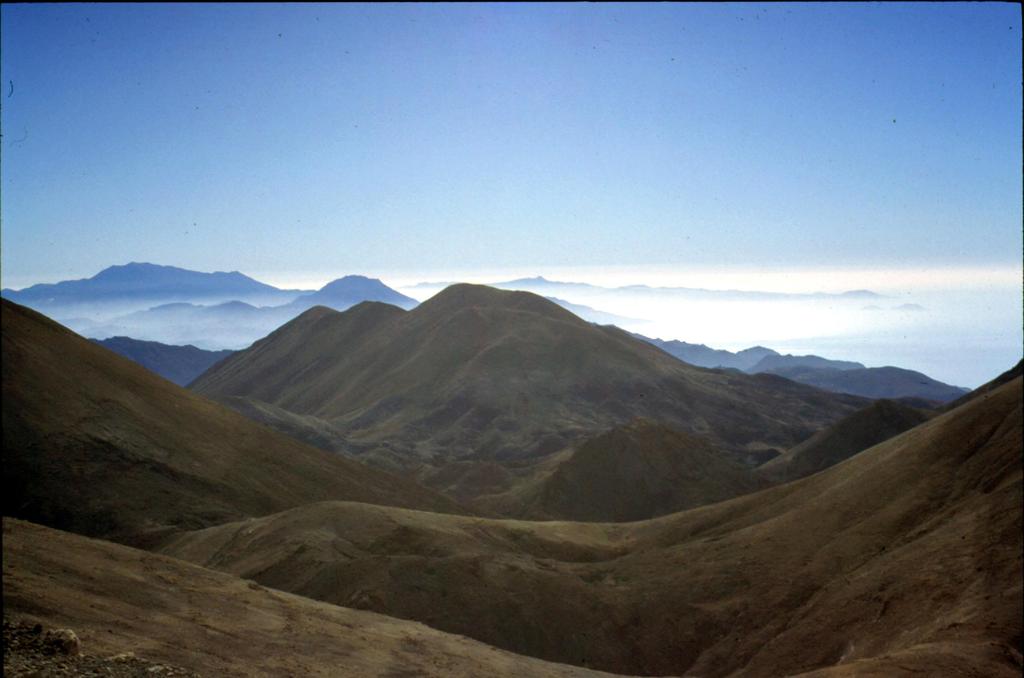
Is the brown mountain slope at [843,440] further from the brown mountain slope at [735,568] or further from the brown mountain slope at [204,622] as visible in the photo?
the brown mountain slope at [204,622]

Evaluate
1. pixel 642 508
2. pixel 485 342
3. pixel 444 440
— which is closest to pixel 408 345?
pixel 485 342

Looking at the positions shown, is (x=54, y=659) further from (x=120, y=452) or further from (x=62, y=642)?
(x=120, y=452)

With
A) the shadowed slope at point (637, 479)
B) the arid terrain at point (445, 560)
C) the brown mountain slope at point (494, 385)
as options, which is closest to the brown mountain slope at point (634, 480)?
the shadowed slope at point (637, 479)

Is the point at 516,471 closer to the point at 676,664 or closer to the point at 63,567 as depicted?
the point at 676,664

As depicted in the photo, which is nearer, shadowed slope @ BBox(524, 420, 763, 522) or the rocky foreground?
the rocky foreground

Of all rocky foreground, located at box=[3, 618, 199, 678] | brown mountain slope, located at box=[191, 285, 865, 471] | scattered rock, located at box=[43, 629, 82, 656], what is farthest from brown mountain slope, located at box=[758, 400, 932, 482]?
scattered rock, located at box=[43, 629, 82, 656]

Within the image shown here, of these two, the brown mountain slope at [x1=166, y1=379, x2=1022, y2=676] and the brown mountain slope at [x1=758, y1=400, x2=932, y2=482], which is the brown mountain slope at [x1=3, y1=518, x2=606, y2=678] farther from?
the brown mountain slope at [x1=758, y1=400, x2=932, y2=482]

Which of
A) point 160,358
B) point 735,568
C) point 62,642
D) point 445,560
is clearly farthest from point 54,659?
point 160,358
